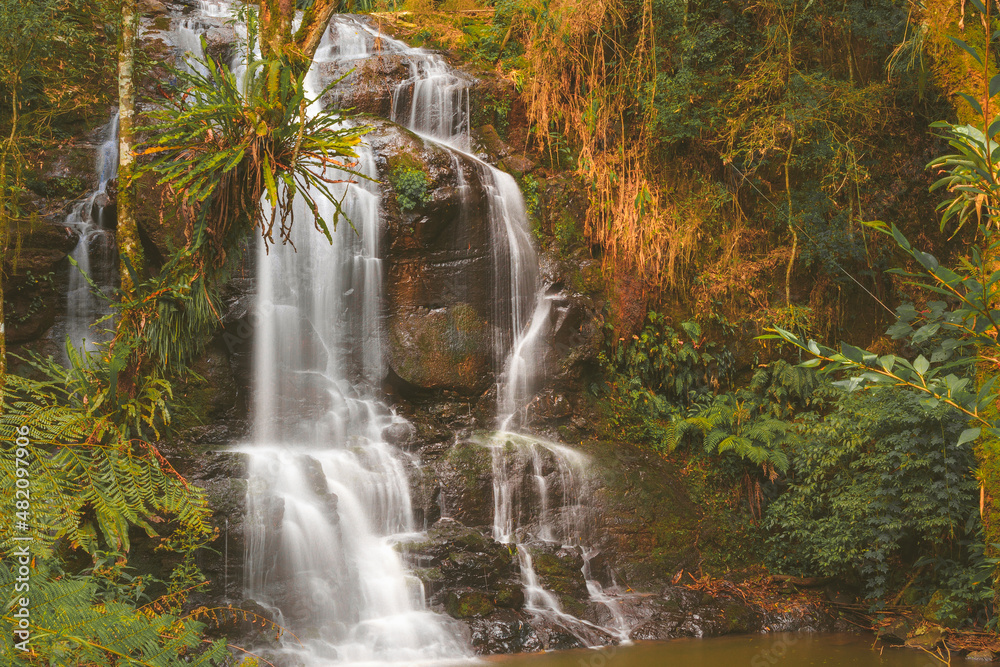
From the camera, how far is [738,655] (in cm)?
593

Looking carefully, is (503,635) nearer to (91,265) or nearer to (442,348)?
(442,348)

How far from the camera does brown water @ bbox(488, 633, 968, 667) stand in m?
5.67

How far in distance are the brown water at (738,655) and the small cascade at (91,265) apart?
20.1 feet

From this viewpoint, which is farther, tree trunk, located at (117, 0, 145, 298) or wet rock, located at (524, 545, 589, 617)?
wet rock, located at (524, 545, 589, 617)

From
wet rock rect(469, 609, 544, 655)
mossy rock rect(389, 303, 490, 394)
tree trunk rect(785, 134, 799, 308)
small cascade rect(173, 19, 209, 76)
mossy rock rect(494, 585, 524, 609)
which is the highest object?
small cascade rect(173, 19, 209, 76)

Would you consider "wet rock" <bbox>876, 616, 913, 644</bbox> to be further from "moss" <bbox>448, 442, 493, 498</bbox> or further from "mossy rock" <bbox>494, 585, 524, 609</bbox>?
"moss" <bbox>448, 442, 493, 498</bbox>

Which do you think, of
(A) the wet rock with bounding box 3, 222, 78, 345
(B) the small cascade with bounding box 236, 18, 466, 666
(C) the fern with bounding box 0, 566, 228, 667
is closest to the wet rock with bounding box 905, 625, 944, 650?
(B) the small cascade with bounding box 236, 18, 466, 666

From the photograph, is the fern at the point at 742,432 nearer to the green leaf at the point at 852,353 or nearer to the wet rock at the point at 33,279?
the green leaf at the point at 852,353

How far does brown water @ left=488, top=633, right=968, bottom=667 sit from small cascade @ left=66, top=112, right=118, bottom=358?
6136 millimetres

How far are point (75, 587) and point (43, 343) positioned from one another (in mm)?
7464

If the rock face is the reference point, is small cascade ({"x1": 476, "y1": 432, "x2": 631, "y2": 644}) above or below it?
below

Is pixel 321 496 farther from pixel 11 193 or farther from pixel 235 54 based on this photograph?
pixel 235 54

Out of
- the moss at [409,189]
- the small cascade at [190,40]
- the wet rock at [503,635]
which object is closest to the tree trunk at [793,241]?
the moss at [409,189]

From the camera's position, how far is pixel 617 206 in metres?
9.73
